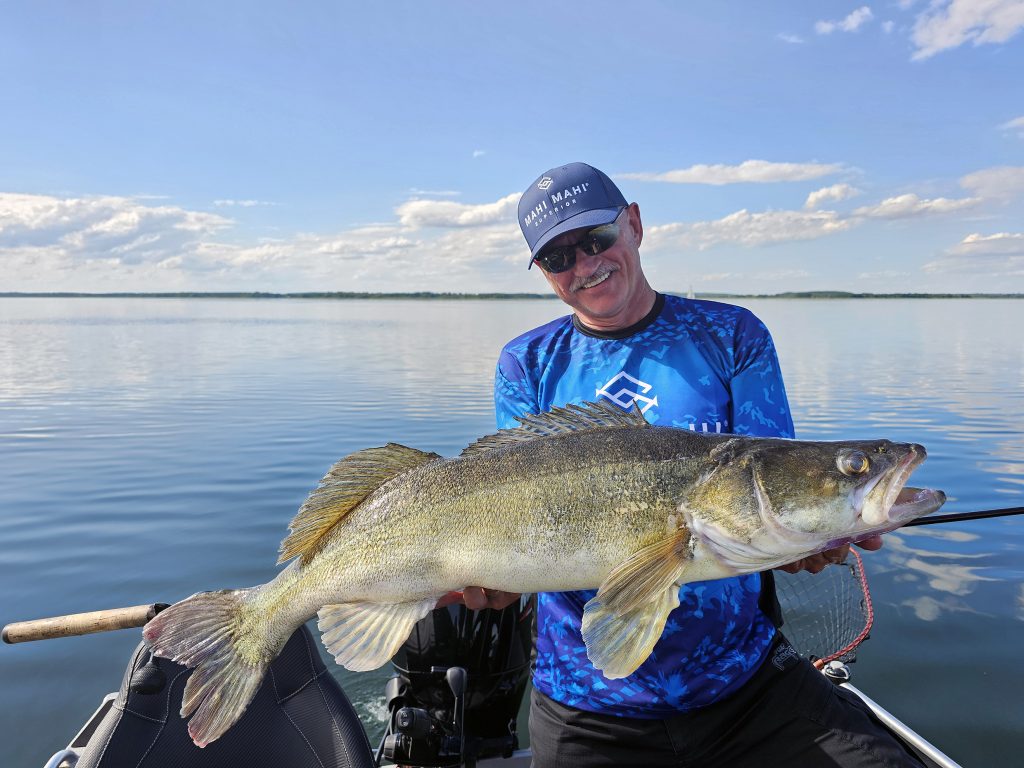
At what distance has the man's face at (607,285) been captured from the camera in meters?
3.65

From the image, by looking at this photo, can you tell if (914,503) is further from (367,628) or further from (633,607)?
(367,628)

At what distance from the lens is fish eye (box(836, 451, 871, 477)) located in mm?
2627

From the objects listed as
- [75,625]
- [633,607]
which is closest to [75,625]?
[75,625]

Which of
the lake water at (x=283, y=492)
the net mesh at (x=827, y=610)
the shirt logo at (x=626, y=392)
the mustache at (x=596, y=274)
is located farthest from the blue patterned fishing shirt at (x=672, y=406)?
the lake water at (x=283, y=492)

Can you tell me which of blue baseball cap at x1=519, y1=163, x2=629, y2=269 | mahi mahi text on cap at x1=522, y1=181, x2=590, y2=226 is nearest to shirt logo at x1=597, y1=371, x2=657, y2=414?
blue baseball cap at x1=519, y1=163, x2=629, y2=269

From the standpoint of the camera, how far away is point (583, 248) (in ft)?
12.1

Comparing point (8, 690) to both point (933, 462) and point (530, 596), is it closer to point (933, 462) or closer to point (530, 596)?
point (530, 596)

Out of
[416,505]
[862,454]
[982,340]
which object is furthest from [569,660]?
[982,340]

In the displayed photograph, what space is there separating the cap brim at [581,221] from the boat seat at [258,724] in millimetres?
2286

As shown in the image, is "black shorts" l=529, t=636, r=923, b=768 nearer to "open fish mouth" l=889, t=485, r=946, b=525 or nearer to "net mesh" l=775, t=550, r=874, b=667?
"open fish mouth" l=889, t=485, r=946, b=525

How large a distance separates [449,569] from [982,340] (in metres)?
49.2

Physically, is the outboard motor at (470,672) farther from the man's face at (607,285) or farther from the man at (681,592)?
the man's face at (607,285)

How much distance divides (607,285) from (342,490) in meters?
1.68

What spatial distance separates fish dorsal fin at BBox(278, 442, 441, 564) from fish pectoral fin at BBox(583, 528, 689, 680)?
98cm
